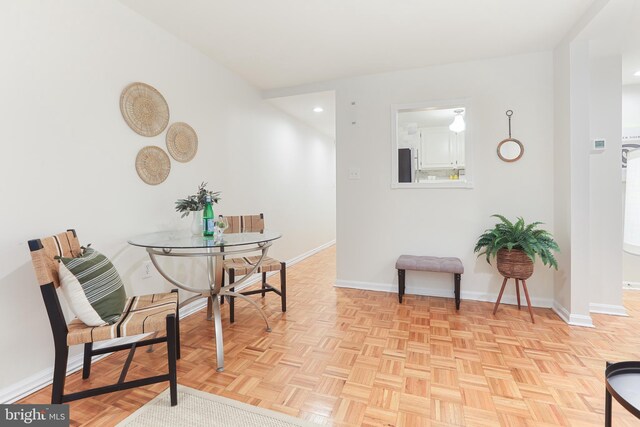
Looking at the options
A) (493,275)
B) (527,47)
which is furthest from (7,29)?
(493,275)

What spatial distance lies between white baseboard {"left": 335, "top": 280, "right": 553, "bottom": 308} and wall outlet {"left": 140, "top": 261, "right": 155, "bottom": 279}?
203 centimetres

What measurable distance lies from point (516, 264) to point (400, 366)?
1.49 metres

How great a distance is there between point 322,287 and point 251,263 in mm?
1154

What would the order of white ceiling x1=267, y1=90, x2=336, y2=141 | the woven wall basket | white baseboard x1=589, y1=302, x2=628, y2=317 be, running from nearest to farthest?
the woven wall basket
white baseboard x1=589, y1=302, x2=628, y2=317
white ceiling x1=267, y1=90, x2=336, y2=141

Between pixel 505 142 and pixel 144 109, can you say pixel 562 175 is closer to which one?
pixel 505 142

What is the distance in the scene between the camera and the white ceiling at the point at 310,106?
153 inches

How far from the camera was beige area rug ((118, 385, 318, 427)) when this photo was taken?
4.75 feet

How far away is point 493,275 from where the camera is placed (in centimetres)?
314

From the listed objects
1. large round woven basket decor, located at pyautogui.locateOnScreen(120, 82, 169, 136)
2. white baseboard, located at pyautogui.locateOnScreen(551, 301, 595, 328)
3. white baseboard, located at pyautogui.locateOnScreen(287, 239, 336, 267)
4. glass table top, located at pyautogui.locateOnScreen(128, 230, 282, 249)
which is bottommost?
white baseboard, located at pyautogui.locateOnScreen(551, 301, 595, 328)

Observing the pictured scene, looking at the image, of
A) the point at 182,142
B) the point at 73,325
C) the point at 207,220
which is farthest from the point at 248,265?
the point at 73,325

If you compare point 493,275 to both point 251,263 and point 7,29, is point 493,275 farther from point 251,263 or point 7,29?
point 7,29

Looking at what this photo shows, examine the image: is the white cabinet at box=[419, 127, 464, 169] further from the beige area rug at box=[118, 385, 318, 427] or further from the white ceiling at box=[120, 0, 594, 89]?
the beige area rug at box=[118, 385, 318, 427]

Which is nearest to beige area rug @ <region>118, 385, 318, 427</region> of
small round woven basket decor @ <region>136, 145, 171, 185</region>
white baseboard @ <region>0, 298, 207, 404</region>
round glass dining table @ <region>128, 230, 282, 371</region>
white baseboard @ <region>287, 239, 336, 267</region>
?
round glass dining table @ <region>128, 230, 282, 371</region>

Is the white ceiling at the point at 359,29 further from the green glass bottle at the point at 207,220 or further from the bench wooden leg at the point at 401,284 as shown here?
the bench wooden leg at the point at 401,284
